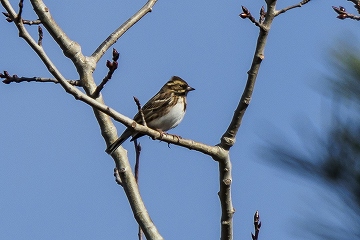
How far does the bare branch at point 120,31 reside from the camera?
22.5 ft

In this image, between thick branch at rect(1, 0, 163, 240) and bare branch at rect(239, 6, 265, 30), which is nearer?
bare branch at rect(239, 6, 265, 30)

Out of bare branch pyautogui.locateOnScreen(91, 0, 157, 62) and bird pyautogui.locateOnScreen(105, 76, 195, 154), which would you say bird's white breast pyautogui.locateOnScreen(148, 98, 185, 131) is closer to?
bird pyautogui.locateOnScreen(105, 76, 195, 154)

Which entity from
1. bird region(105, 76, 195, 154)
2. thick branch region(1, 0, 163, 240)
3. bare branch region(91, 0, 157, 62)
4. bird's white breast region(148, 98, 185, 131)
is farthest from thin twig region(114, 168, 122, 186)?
bird's white breast region(148, 98, 185, 131)

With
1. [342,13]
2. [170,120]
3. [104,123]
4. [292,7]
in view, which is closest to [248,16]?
[292,7]

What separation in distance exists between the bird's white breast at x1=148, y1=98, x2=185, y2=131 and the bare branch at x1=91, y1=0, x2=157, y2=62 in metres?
2.40

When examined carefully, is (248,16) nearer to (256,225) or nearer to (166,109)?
(256,225)

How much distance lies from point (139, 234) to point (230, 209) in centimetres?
87

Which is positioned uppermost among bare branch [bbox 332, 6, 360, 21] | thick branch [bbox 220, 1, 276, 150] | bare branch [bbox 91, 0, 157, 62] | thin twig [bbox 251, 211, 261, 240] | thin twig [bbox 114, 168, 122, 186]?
bare branch [bbox 91, 0, 157, 62]

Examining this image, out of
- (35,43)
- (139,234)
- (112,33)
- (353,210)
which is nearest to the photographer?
(353,210)

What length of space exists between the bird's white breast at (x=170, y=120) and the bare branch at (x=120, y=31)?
7.88 feet

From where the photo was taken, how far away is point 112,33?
711cm

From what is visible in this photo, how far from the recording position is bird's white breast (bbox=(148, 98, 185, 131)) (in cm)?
948

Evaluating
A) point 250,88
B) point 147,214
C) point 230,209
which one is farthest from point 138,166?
point 250,88

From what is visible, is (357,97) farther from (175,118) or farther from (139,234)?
(175,118)
